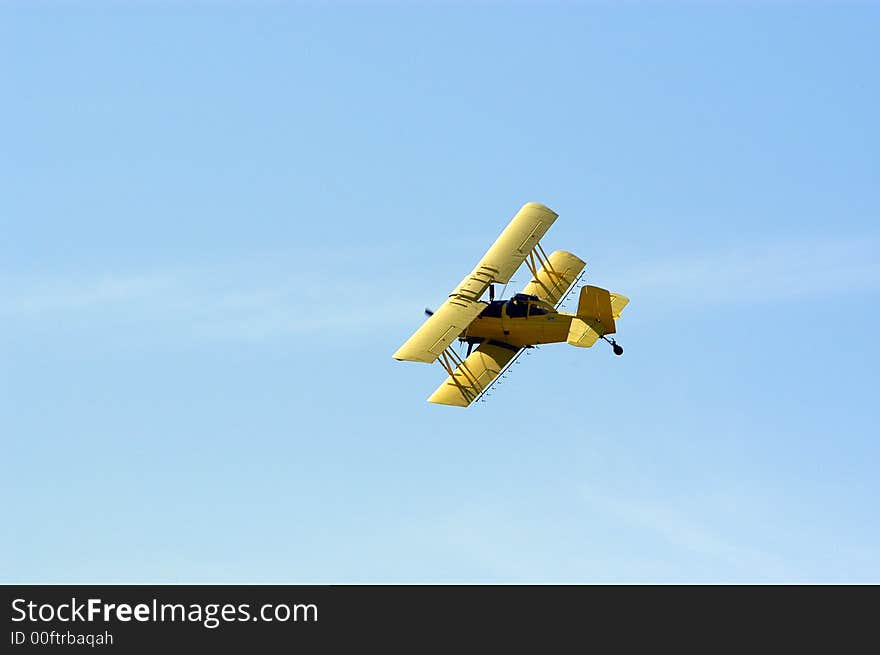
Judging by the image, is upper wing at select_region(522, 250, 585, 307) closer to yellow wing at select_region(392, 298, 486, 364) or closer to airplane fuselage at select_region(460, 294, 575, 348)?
airplane fuselage at select_region(460, 294, 575, 348)

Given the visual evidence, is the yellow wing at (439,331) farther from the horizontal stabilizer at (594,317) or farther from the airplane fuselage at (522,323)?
the horizontal stabilizer at (594,317)

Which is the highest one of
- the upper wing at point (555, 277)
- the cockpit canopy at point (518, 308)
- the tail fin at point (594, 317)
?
the upper wing at point (555, 277)

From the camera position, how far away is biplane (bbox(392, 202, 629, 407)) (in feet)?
217

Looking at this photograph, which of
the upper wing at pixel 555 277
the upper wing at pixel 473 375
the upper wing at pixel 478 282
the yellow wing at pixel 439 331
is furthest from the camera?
the upper wing at pixel 555 277

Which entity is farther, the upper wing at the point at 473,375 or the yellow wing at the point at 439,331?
the upper wing at the point at 473,375

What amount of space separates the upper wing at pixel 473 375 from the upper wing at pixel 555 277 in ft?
13.0

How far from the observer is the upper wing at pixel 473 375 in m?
66.0

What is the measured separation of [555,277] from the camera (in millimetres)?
72438

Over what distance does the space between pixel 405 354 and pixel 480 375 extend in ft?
11.6

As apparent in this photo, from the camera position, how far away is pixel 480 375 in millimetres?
67000

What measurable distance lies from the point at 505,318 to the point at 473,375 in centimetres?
320

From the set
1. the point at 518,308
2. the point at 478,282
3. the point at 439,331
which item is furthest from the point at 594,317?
the point at 439,331
